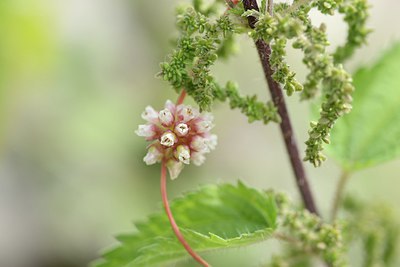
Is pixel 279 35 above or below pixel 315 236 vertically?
above

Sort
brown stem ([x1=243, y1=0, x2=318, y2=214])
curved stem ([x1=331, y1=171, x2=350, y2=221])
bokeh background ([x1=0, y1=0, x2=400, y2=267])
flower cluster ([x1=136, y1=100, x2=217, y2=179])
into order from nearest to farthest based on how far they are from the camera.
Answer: brown stem ([x1=243, y1=0, x2=318, y2=214]), flower cluster ([x1=136, y1=100, x2=217, y2=179]), curved stem ([x1=331, y1=171, x2=350, y2=221]), bokeh background ([x1=0, y1=0, x2=400, y2=267])

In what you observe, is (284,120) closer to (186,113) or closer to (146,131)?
(186,113)

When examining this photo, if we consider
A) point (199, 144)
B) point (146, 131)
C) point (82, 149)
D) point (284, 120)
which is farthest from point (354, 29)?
point (82, 149)

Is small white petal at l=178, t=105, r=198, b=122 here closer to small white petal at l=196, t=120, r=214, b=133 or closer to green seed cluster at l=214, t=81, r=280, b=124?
small white petal at l=196, t=120, r=214, b=133

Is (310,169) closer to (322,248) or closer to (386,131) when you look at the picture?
(386,131)

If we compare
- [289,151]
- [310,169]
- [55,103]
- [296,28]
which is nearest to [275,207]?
[289,151]

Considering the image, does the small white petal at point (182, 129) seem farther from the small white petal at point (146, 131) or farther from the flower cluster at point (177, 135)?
the small white petal at point (146, 131)

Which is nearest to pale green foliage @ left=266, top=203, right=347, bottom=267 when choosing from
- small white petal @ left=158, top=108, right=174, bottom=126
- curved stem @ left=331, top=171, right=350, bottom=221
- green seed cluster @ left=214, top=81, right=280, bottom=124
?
curved stem @ left=331, top=171, right=350, bottom=221
